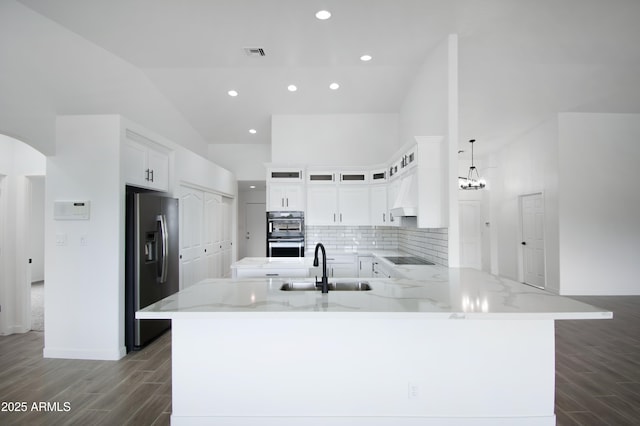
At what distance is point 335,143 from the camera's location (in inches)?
241

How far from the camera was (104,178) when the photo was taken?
3.40 metres

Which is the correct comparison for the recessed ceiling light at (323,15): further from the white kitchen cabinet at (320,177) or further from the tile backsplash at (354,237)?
the tile backsplash at (354,237)

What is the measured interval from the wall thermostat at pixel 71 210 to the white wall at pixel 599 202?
7.30m

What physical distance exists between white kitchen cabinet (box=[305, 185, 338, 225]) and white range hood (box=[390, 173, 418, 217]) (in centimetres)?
175

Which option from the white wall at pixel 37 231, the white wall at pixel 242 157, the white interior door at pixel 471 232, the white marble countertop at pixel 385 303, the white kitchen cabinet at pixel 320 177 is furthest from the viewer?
the white interior door at pixel 471 232

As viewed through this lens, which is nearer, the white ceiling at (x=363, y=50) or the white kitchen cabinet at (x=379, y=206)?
the white ceiling at (x=363, y=50)

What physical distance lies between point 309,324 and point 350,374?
0.42 metres

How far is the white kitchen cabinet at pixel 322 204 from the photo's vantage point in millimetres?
5871

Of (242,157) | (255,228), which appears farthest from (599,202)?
(255,228)

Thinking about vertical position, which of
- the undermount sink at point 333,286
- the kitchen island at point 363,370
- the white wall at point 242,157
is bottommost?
the kitchen island at point 363,370

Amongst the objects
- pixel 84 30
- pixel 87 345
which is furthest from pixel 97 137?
pixel 87 345

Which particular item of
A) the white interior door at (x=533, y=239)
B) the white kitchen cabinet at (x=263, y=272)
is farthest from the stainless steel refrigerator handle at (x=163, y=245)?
the white interior door at (x=533, y=239)

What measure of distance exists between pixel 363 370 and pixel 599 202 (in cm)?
620

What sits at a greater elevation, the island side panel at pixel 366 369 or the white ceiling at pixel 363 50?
the white ceiling at pixel 363 50
